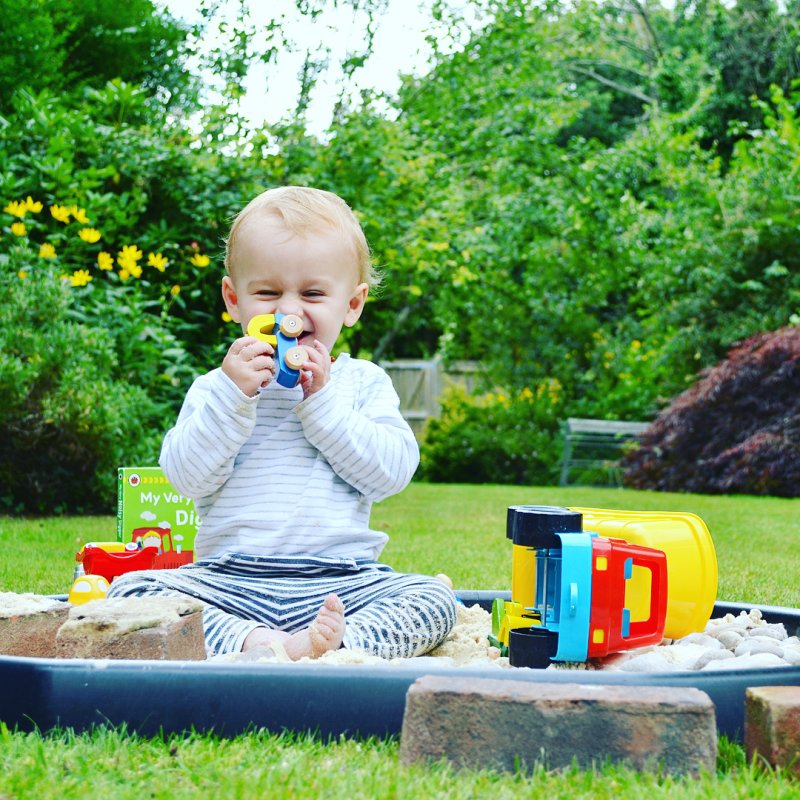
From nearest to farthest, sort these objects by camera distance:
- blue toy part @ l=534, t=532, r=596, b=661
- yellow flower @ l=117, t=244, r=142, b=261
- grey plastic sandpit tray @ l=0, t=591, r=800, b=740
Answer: grey plastic sandpit tray @ l=0, t=591, r=800, b=740, blue toy part @ l=534, t=532, r=596, b=661, yellow flower @ l=117, t=244, r=142, b=261

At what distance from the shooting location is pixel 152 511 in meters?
3.10

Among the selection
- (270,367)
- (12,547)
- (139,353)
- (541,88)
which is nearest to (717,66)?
(541,88)

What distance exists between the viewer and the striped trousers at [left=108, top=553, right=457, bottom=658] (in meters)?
2.04

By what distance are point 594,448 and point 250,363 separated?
9.77m

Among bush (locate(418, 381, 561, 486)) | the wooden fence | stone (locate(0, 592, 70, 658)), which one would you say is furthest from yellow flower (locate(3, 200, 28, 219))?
the wooden fence

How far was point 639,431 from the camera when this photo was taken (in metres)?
11.3

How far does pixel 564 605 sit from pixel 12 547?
2.80 m

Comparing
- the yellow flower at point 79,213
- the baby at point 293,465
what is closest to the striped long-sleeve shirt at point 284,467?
the baby at point 293,465

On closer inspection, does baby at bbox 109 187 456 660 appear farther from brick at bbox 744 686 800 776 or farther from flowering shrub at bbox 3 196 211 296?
flowering shrub at bbox 3 196 211 296

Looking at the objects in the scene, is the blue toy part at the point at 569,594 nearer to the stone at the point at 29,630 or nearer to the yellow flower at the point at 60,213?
the stone at the point at 29,630

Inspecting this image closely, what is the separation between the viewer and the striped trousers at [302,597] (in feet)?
6.70

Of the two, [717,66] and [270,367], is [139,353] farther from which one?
[717,66]

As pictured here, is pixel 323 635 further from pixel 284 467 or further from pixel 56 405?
pixel 56 405

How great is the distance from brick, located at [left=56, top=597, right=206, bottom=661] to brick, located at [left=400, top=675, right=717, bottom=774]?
1.70 ft
